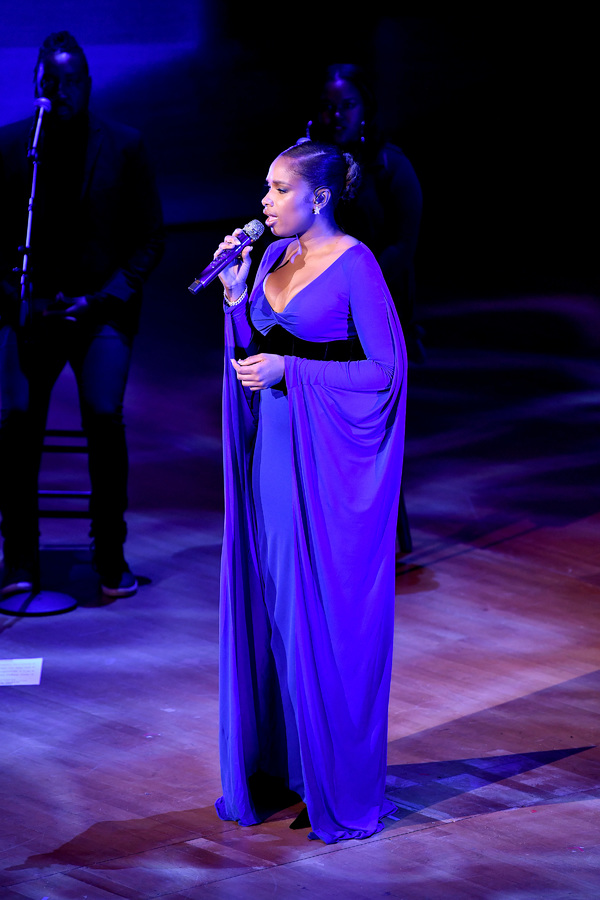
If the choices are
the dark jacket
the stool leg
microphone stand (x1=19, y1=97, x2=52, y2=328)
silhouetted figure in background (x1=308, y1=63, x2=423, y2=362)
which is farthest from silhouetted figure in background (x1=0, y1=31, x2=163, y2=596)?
the stool leg

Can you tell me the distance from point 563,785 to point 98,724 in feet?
3.92

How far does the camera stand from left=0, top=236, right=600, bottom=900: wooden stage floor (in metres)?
2.65

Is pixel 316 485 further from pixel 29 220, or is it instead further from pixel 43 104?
pixel 43 104

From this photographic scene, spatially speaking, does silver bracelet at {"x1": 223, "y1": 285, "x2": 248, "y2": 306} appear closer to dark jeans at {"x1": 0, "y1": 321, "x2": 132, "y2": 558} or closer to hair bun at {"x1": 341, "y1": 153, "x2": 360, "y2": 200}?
hair bun at {"x1": 341, "y1": 153, "x2": 360, "y2": 200}

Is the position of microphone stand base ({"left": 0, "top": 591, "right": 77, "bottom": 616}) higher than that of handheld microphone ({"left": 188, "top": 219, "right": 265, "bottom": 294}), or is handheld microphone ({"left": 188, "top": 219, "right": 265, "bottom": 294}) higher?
handheld microphone ({"left": 188, "top": 219, "right": 265, "bottom": 294})

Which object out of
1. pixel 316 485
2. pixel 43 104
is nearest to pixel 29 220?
pixel 43 104

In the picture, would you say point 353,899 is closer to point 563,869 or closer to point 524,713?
point 563,869

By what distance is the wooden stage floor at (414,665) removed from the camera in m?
2.65

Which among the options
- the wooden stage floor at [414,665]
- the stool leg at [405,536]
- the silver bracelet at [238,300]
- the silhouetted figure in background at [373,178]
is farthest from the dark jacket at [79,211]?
the silver bracelet at [238,300]

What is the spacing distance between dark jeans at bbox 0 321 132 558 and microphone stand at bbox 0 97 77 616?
0.17 metres

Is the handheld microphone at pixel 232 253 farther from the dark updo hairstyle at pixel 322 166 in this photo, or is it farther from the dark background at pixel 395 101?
the dark background at pixel 395 101

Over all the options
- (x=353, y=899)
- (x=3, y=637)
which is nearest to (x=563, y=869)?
(x=353, y=899)

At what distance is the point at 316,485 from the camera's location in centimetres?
273

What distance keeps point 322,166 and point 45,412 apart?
207cm
